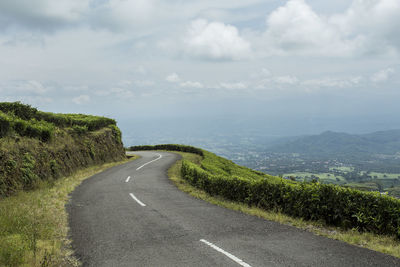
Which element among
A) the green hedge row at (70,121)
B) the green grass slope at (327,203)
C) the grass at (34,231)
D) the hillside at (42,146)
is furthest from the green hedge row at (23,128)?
the green grass slope at (327,203)

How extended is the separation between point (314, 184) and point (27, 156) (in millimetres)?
15371

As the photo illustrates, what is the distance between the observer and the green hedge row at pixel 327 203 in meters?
8.27

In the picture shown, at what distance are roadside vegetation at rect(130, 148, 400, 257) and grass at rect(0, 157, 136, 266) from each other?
668 centimetres

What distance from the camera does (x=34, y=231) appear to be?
26.8 feet

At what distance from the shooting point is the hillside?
14438mm

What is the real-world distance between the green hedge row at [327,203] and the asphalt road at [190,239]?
1618 millimetres

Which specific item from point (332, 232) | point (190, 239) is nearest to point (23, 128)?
point (190, 239)

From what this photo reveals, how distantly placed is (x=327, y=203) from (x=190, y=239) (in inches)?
199

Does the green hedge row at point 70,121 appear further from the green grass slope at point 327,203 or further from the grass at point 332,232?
the green grass slope at point 327,203

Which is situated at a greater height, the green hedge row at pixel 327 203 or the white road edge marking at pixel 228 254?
the green hedge row at pixel 327 203

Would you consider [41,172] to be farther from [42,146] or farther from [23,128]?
[23,128]

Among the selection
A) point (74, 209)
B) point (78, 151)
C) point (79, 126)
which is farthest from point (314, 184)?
point (79, 126)

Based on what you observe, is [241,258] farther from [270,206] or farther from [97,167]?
[97,167]

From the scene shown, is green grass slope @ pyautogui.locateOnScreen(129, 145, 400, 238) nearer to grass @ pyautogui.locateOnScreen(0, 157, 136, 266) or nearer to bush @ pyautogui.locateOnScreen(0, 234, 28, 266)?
grass @ pyautogui.locateOnScreen(0, 157, 136, 266)
